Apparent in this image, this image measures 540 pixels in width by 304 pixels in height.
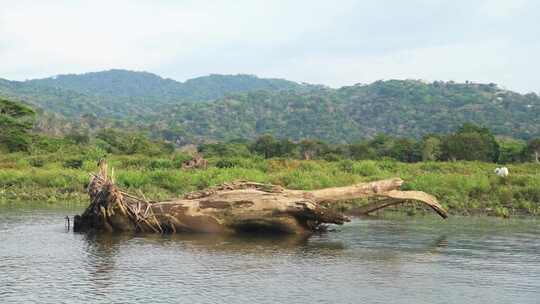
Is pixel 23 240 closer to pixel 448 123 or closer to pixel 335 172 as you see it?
pixel 335 172

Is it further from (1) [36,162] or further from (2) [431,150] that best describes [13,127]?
(2) [431,150]

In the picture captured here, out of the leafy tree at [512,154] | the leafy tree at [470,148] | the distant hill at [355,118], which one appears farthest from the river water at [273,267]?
the distant hill at [355,118]

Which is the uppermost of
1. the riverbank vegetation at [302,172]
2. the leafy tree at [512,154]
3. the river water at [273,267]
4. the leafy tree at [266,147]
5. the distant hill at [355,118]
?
the distant hill at [355,118]

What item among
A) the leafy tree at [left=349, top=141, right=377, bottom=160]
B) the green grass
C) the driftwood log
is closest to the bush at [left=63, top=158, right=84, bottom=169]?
the green grass

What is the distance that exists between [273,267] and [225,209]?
5350 mm

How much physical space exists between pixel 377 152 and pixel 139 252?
56.8 m

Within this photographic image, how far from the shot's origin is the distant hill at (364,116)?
154 meters

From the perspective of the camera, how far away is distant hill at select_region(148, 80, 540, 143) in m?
154

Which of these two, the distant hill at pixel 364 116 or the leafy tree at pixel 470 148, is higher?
the distant hill at pixel 364 116

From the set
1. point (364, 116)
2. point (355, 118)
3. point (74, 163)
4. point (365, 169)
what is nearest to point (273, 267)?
point (365, 169)

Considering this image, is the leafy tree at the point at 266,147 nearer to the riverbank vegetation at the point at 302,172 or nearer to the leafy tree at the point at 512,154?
the riverbank vegetation at the point at 302,172

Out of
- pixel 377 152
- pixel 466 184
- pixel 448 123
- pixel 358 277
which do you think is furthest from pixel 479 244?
pixel 448 123

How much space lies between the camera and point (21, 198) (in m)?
31.6

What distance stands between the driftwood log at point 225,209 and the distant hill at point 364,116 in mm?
124136
